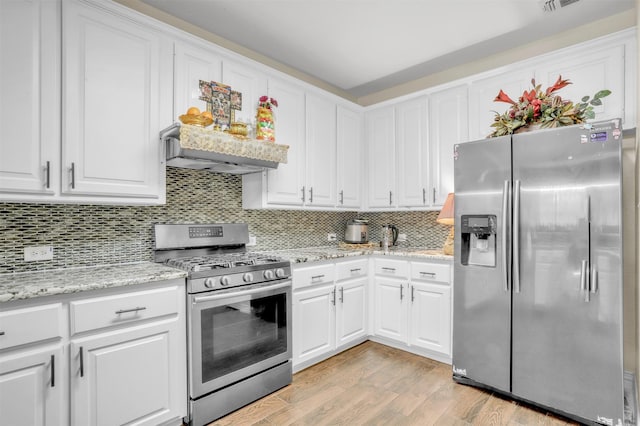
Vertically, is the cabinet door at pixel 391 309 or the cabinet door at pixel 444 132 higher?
the cabinet door at pixel 444 132

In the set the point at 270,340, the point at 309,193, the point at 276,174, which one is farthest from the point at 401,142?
the point at 270,340

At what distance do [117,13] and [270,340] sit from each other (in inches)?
89.6

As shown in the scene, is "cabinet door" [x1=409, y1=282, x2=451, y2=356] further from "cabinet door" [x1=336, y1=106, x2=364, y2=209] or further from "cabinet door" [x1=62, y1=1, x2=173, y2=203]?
"cabinet door" [x1=62, y1=1, x2=173, y2=203]

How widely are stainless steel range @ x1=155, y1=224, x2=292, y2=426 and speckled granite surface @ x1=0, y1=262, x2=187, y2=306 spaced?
0.18m

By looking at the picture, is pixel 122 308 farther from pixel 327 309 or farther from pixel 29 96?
→ pixel 327 309

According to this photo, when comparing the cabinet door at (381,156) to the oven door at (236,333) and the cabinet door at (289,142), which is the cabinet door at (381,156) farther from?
the oven door at (236,333)

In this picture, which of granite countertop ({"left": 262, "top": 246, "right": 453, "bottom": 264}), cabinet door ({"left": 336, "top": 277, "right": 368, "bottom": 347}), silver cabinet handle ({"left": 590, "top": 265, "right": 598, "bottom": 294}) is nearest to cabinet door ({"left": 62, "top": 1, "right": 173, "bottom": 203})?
granite countertop ({"left": 262, "top": 246, "right": 453, "bottom": 264})

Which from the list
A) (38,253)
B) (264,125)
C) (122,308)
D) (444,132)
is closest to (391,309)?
(444,132)

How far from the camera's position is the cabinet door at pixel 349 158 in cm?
345

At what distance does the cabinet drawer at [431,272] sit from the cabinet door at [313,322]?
0.73 m

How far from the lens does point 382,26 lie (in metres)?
2.65

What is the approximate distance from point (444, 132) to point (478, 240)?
118 cm

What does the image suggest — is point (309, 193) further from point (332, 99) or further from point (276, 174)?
point (332, 99)

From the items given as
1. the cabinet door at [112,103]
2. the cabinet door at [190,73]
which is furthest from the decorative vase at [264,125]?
the cabinet door at [112,103]
